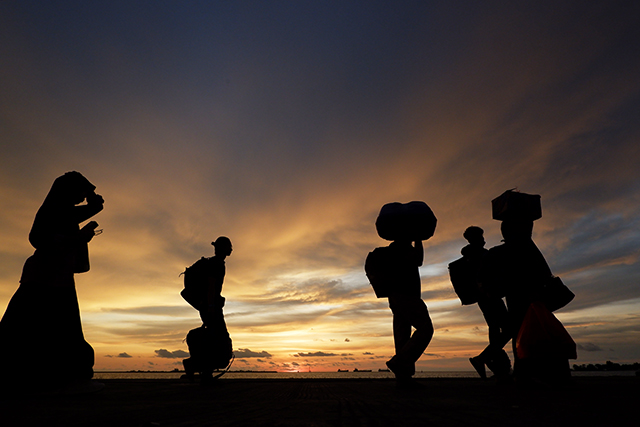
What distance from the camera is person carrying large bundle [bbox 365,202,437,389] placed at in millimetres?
5027

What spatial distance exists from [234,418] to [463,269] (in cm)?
573

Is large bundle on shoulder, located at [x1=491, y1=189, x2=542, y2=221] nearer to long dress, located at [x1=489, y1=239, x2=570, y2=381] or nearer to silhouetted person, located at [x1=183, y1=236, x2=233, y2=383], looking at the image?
long dress, located at [x1=489, y1=239, x2=570, y2=381]

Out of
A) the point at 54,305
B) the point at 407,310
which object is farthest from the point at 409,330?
the point at 54,305

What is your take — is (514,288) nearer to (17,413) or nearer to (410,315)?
(410,315)

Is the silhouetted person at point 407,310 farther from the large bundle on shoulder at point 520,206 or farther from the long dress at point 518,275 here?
the large bundle on shoulder at point 520,206

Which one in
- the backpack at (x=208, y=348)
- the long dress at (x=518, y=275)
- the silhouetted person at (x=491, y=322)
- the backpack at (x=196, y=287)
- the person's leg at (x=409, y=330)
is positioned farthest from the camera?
the backpack at (x=196, y=287)

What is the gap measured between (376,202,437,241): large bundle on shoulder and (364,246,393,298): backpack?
288mm

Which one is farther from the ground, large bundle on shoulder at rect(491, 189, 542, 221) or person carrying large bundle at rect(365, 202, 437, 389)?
large bundle on shoulder at rect(491, 189, 542, 221)

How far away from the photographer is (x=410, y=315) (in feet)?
16.5

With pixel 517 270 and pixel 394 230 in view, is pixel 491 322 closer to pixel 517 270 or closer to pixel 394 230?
pixel 517 270

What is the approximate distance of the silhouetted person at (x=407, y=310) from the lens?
481cm

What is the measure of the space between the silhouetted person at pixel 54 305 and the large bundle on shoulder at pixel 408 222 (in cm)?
385

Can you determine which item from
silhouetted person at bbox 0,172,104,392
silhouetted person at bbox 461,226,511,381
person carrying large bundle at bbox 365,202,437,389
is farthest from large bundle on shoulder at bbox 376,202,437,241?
silhouetted person at bbox 0,172,104,392

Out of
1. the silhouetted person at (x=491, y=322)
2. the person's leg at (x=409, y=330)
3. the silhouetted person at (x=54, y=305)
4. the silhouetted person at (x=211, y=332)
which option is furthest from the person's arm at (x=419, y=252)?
the silhouetted person at (x=54, y=305)
